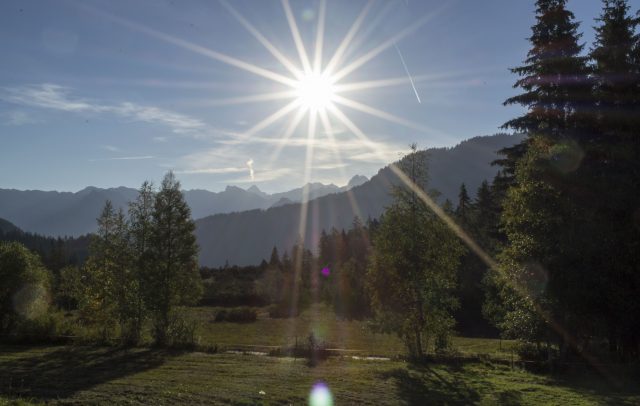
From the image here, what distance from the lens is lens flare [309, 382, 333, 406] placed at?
19.2 meters

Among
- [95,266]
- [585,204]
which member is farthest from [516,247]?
[95,266]

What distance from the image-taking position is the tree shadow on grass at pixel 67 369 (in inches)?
793

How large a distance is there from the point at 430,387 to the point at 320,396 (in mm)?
6597

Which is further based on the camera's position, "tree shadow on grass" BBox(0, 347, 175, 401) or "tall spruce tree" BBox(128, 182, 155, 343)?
"tall spruce tree" BBox(128, 182, 155, 343)

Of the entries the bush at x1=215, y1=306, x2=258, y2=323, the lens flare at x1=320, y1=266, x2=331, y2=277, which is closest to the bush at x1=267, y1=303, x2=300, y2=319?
the bush at x1=215, y1=306, x2=258, y2=323

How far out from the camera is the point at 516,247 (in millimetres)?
29516

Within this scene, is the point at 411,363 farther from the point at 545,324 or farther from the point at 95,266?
the point at 95,266

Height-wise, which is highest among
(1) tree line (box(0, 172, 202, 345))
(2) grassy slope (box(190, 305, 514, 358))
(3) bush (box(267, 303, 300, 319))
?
(1) tree line (box(0, 172, 202, 345))

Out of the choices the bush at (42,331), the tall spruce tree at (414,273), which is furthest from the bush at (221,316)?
the tall spruce tree at (414,273)

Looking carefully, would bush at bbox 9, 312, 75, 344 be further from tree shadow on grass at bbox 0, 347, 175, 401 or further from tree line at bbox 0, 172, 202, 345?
tree shadow on grass at bbox 0, 347, 175, 401

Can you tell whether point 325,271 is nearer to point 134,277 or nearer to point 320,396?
point 134,277

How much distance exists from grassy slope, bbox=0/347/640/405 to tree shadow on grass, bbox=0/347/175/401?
5 cm

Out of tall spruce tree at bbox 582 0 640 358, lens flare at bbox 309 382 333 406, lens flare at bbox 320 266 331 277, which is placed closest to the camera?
lens flare at bbox 309 382 333 406

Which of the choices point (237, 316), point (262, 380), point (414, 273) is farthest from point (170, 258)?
point (237, 316)
